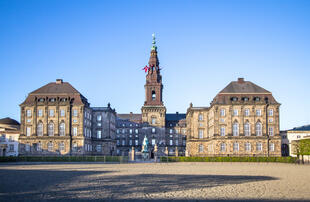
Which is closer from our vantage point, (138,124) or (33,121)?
(33,121)

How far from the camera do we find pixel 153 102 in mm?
120812

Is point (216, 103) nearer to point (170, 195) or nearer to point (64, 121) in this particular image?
point (64, 121)

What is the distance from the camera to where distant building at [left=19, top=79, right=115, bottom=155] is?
81688mm

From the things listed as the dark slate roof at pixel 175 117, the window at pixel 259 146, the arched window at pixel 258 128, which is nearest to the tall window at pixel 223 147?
the window at pixel 259 146

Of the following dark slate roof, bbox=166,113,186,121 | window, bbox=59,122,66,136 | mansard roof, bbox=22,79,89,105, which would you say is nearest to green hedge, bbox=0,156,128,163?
window, bbox=59,122,66,136

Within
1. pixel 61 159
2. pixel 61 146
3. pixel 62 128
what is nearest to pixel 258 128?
pixel 61 159

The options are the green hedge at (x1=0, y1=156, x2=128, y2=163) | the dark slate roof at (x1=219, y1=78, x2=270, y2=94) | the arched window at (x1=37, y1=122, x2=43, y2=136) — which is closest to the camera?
the green hedge at (x1=0, y1=156, x2=128, y2=163)

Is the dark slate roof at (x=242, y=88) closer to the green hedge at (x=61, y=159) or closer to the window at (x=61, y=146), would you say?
the green hedge at (x=61, y=159)

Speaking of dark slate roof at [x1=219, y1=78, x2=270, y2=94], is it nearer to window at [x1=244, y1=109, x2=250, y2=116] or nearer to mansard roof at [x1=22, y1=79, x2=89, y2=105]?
window at [x1=244, y1=109, x2=250, y2=116]

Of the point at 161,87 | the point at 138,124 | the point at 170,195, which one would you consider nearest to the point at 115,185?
the point at 170,195

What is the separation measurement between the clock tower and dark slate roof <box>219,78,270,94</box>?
3823 cm

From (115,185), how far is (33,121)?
207ft

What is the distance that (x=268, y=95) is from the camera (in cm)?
8206

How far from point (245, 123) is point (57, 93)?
42152mm
